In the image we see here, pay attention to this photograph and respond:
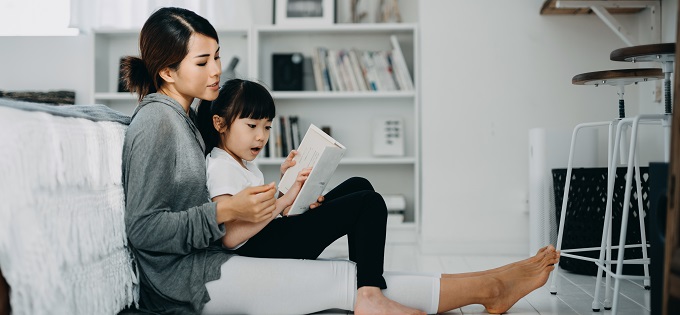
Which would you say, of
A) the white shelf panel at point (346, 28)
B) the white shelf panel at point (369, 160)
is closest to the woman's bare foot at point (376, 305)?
the white shelf panel at point (369, 160)

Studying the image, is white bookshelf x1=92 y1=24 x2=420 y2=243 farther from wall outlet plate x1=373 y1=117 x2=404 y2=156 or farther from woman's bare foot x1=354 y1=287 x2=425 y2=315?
woman's bare foot x1=354 y1=287 x2=425 y2=315

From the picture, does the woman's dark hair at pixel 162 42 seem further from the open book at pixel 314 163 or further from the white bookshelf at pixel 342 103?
the white bookshelf at pixel 342 103

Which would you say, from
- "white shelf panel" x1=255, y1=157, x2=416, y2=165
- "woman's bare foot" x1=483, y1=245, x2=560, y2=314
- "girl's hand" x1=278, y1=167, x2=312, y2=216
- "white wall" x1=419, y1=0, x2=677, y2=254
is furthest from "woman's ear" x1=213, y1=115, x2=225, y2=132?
"white shelf panel" x1=255, y1=157, x2=416, y2=165

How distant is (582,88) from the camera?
317 centimetres

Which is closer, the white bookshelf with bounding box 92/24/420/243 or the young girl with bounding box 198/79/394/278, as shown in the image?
the young girl with bounding box 198/79/394/278

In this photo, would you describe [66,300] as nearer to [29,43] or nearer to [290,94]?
[290,94]

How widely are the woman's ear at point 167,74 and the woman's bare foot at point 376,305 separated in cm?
70

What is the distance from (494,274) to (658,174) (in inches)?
23.9

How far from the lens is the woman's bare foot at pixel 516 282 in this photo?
5.90 feet

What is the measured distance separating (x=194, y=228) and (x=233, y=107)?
374 mm

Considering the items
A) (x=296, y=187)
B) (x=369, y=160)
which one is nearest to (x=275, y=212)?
(x=296, y=187)

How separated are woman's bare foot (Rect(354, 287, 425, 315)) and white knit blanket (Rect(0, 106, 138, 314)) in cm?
55

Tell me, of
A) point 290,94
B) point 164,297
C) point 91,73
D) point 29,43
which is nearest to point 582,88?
point 290,94

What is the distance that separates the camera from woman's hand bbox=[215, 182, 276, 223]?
153 centimetres
